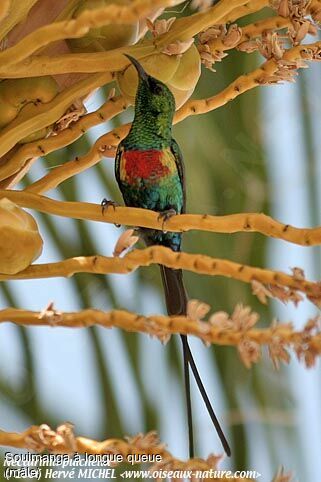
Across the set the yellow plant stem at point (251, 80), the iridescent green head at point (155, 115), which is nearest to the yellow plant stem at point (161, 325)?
the yellow plant stem at point (251, 80)

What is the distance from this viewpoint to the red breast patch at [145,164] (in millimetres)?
1344

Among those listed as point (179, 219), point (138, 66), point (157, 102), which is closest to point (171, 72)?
point (138, 66)

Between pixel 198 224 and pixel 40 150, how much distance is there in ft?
0.53

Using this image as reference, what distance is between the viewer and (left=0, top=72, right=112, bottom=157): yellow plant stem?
1.80ft

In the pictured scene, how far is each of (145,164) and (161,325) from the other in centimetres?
95

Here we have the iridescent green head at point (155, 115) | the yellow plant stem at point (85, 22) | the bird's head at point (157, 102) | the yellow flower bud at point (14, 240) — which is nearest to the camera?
the yellow plant stem at point (85, 22)

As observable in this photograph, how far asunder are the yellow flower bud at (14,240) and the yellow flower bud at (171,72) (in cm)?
13

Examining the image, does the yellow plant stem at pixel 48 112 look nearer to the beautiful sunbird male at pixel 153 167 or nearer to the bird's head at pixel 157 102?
the bird's head at pixel 157 102

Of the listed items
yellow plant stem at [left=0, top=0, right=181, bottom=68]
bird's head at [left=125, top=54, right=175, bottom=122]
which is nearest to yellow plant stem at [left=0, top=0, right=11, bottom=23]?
yellow plant stem at [left=0, top=0, right=181, bottom=68]

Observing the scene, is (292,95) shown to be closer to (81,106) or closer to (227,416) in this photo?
(227,416)

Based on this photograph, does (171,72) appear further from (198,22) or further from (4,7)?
(4,7)

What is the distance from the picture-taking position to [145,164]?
136cm

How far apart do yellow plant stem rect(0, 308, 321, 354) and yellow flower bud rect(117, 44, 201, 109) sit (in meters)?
0.19

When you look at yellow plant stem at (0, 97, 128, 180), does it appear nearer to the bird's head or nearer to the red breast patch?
the bird's head
